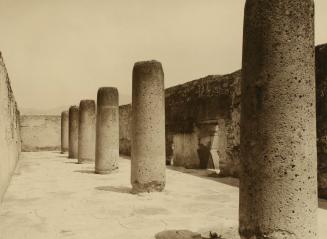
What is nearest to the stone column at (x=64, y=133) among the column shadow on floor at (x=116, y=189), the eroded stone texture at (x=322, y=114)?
the column shadow on floor at (x=116, y=189)

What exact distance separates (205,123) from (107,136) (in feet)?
11.7

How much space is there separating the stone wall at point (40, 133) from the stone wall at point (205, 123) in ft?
45.6

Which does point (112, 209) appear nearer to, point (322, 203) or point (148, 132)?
point (148, 132)

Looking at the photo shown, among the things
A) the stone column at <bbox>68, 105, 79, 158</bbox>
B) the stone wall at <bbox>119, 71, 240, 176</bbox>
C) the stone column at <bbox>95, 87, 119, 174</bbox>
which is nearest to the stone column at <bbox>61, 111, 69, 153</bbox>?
the stone column at <bbox>68, 105, 79, 158</bbox>

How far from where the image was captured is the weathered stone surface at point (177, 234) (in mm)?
4525

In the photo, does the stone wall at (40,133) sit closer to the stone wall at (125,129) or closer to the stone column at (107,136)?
the stone wall at (125,129)

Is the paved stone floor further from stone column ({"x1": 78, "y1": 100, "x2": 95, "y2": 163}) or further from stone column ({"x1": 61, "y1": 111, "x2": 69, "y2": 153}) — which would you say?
stone column ({"x1": 61, "y1": 111, "x2": 69, "y2": 153})

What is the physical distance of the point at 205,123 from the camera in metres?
13.0

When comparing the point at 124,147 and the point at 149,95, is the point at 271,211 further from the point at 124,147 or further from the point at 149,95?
the point at 124,147

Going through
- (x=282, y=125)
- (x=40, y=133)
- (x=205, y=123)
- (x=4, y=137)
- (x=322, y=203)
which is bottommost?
(x=322, y=203)

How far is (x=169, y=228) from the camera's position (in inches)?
199

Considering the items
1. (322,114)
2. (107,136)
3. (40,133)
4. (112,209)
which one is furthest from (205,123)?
(40,133)

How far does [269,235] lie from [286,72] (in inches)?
60.3

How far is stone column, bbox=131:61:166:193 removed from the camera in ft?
25.7
